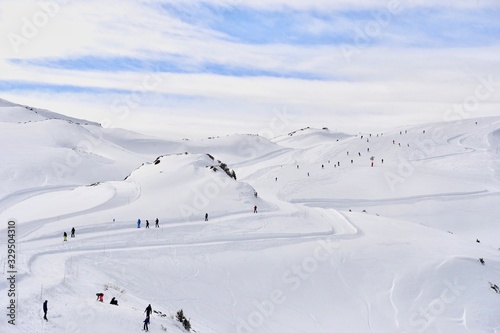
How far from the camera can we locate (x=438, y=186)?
66188mm

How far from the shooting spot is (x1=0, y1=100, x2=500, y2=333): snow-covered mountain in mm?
27594

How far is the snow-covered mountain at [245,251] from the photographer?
2759 cm

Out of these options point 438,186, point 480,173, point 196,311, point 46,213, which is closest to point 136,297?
point 196,311

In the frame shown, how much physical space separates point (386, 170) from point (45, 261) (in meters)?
56.5

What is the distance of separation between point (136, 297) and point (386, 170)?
180 ft

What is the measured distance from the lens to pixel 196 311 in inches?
1134

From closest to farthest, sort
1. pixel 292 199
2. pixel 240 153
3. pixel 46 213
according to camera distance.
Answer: pixel 46 213 → pixel 292 199 → pixel 240 153

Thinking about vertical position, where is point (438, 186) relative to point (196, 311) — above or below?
above

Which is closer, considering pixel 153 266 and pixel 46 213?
pixel 153 266

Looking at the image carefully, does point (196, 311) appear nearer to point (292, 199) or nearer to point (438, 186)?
point (292, 199)

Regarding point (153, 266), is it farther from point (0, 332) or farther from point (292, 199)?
point (292, 199)

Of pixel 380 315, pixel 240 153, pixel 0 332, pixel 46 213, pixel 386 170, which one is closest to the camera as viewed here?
pixel 0 332

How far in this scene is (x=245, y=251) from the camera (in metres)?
37.7

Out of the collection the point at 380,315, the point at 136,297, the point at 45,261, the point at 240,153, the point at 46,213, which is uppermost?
the point at 240,153
